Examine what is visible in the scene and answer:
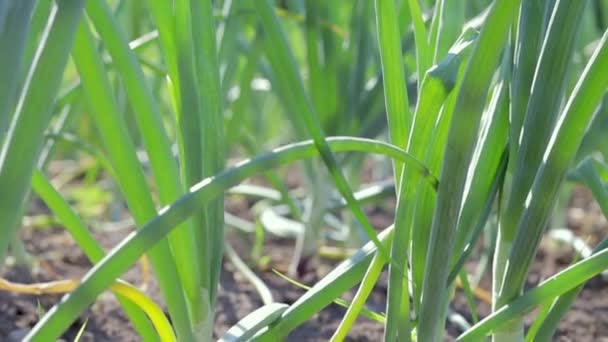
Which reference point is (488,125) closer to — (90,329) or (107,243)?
(90,329)

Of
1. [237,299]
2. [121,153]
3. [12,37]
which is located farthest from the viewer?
[237,299]

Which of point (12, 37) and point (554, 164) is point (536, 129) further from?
point (12, 37)

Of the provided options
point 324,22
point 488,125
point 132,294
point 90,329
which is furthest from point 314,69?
point 132,294

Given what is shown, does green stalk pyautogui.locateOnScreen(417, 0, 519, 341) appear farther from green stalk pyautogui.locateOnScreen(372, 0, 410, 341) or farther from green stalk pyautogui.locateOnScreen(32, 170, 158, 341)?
green stalk pyautogui.locateOnScreen(32, 170, 158, 341)

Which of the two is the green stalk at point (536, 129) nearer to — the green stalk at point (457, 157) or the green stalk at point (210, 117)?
the green stalk at point (457, 157)

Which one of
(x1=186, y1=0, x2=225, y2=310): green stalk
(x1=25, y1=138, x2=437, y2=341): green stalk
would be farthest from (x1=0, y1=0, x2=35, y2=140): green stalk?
(x1=186, y1=0, x2=225, y2=310): green stalk

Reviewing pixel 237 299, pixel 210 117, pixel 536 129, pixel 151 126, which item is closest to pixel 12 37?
pixel 151 126

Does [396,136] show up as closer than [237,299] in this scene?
Yes

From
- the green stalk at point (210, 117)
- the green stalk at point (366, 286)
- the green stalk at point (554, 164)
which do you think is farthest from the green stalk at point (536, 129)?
the green stalk at point (210, 117)

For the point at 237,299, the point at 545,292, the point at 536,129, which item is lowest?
the point at 237,299
